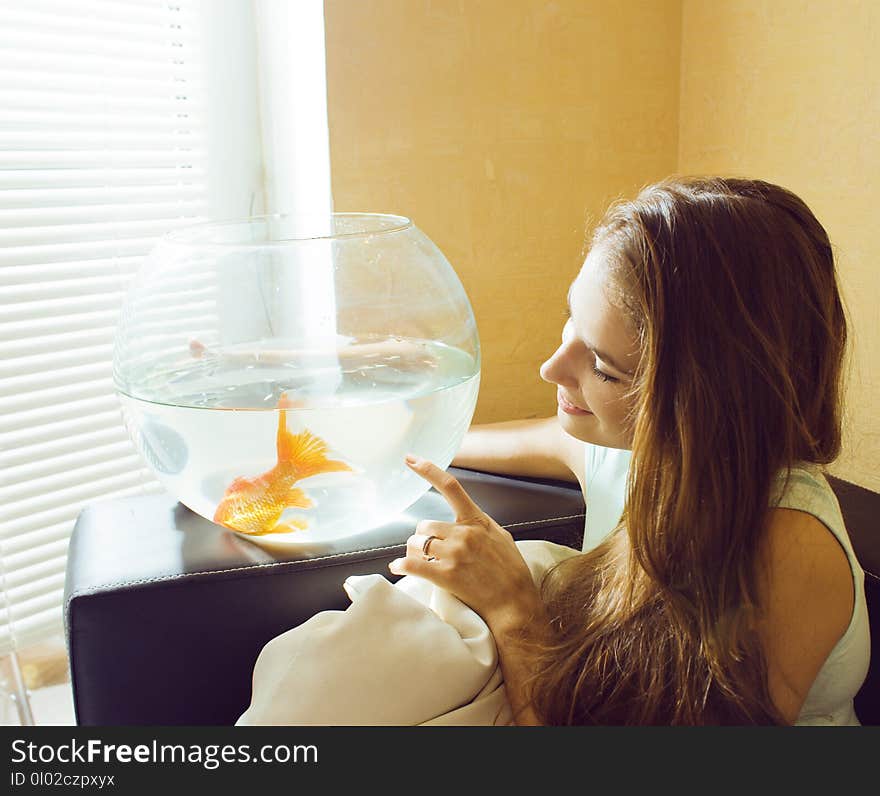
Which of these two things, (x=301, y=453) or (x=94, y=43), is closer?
(x=301, y=453)

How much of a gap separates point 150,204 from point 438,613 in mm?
989

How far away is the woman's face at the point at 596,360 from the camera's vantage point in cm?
97

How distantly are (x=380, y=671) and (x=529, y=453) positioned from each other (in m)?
0.52

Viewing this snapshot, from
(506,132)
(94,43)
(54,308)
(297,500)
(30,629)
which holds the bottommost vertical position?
(30,629)

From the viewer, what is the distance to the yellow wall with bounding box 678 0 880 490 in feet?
4.47

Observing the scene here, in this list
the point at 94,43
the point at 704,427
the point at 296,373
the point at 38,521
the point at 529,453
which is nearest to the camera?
the point at 704,427

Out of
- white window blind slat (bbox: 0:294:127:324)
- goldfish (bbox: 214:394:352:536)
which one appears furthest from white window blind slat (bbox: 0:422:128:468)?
goldfish (bbox: 214:394:352:536)

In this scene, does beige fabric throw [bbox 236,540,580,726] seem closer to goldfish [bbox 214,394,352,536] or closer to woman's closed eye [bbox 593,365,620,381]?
goldfish [bbox 214,394,352,536]

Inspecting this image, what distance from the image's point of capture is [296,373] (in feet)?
3.42

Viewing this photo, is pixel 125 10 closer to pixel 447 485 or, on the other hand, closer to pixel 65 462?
pixel 65 462

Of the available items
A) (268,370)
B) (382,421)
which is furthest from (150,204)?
(382,421)

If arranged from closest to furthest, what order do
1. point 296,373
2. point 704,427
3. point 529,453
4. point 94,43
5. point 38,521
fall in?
point 704,427 → point 296,373 → point 529,453 → point 94,43 → point 38,521

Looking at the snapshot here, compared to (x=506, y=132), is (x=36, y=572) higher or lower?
lower

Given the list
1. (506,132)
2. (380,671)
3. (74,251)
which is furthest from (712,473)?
(74,251)
